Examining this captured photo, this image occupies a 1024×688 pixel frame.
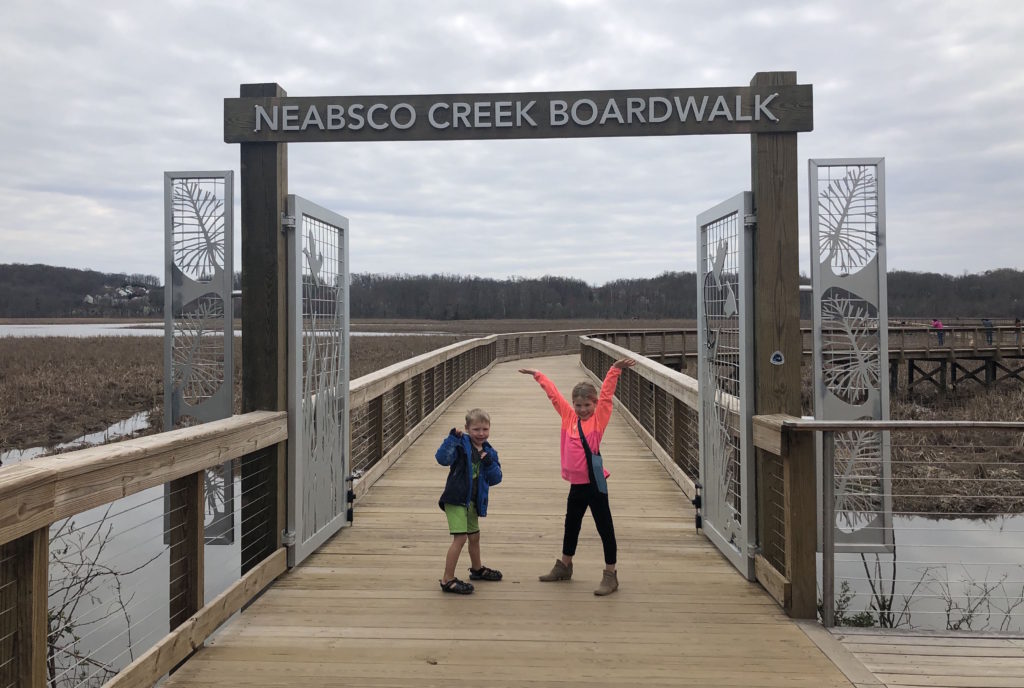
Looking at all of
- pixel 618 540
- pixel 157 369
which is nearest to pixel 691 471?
pixel 618 540

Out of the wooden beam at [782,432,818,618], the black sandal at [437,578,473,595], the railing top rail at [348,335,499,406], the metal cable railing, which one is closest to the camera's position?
the wooden beam at [782,432,818,618]

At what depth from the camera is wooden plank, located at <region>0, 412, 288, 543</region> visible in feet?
7.79

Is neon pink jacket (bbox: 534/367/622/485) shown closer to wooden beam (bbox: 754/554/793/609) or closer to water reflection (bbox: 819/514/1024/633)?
wooden beam (bbox: 754/554/793/609)

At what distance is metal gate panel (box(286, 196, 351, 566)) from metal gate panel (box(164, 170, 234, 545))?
1.42 ft

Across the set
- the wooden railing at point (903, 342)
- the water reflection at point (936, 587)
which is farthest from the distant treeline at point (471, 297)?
the water reflection at point (936, 587)

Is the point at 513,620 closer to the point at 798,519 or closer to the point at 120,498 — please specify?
the point at 798,519

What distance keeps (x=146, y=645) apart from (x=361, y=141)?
4328 mm

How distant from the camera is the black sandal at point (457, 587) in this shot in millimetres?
4363

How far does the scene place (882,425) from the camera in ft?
12.7

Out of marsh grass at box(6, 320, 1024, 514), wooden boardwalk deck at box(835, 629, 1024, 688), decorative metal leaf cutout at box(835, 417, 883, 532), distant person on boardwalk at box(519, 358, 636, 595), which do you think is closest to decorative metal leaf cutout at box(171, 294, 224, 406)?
distant person on boardwalk at box(519, 358, 636, 595)

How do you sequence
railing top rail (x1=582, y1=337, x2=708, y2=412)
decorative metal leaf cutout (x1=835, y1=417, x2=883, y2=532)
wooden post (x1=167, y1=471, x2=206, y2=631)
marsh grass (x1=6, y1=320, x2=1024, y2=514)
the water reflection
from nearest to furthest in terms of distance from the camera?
wooden post (x1=167, y1=471, x2=206, y2=631)
decorative metal leaf cutout (x1=835, y1=417, x2=883, y2=532)
the water reflection
railing top rail (x1=582, y1=337, x2=708, y2=412)
marsh grass (x1=6, y1=320, x2=1024, y2=514)

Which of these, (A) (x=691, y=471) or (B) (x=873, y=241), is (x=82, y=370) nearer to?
(A) (x=691, y=471)

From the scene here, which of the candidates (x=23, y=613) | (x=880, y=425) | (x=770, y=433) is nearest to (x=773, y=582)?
(x=770, y=433)

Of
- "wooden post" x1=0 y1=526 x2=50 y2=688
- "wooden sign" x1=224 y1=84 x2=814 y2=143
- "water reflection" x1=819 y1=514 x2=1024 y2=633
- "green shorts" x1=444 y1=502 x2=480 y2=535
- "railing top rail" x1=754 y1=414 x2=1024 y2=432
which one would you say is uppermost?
"wooden sign" x1=224 y1=84 x2=814 y2=143
